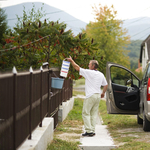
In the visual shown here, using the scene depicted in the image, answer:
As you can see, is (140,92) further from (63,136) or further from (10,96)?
(10,96)

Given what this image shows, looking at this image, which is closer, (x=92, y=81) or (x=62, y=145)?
(x=62, y=145)

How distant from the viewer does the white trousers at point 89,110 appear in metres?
7.47

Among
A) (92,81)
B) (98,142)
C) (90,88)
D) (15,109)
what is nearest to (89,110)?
(90,88)

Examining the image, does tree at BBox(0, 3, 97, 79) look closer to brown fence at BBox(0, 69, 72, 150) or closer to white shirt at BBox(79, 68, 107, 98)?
white shirt at BBox(79, 68, 107, 98)

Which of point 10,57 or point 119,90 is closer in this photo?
point 119,90

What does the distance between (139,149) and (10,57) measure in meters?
7.15

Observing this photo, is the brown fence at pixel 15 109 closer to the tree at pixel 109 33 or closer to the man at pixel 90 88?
the man at pixel 90 88

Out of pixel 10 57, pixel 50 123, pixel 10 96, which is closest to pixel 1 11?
pixel 10 57

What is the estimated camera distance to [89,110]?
24.9 feet

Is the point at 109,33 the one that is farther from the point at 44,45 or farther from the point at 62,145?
the point at 62,145

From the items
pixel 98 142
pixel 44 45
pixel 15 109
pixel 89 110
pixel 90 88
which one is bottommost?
pixel 98 142

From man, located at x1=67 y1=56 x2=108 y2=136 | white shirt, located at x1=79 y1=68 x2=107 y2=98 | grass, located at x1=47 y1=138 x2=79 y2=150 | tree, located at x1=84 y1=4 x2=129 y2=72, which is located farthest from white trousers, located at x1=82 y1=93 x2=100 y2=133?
tree, located at x1=84 y1=4 x2=129 y2=72

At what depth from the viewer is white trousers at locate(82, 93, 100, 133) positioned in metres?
7.47

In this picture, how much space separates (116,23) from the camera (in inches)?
1773
